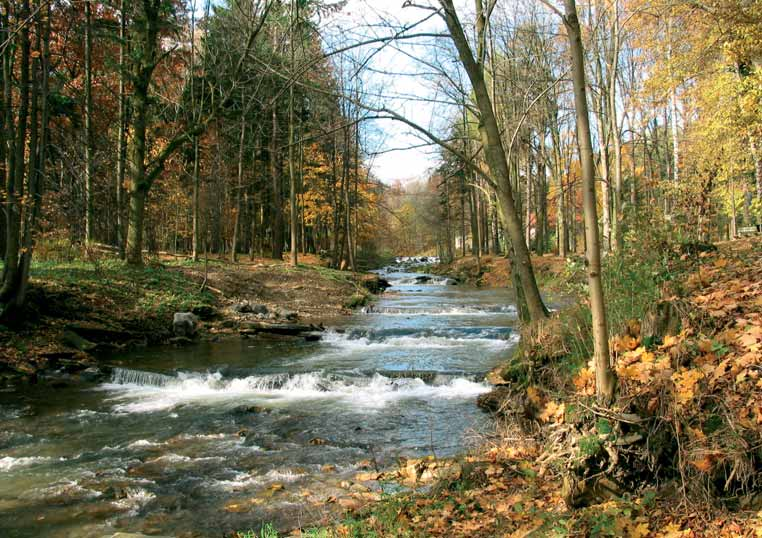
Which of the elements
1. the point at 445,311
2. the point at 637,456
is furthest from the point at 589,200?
the point at 445,311

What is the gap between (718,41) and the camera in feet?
43.0

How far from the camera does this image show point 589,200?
393 cm

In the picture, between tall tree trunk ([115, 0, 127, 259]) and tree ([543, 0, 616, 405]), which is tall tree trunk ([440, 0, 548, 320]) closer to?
tree ([543, 0, 616, 405])

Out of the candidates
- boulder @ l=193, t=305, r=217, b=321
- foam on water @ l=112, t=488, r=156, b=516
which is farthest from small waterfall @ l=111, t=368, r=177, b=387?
foam on water @ l=112, t=488, r=156, b=516

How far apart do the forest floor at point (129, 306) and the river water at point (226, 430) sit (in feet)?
3.16

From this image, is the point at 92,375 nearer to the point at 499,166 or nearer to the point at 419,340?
the point at 419,340

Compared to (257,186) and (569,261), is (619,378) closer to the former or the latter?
(569,261)

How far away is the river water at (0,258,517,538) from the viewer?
518cm

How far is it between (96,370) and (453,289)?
20.7 m

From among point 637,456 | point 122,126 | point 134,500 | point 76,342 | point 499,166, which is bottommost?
point 134,500

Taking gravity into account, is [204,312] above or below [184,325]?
above

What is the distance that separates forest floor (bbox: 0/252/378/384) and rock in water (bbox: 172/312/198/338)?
198 mm

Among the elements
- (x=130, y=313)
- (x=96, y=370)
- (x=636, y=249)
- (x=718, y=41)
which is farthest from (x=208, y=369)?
(x=718, y=41)

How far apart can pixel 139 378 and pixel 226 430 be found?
12.7 feet
